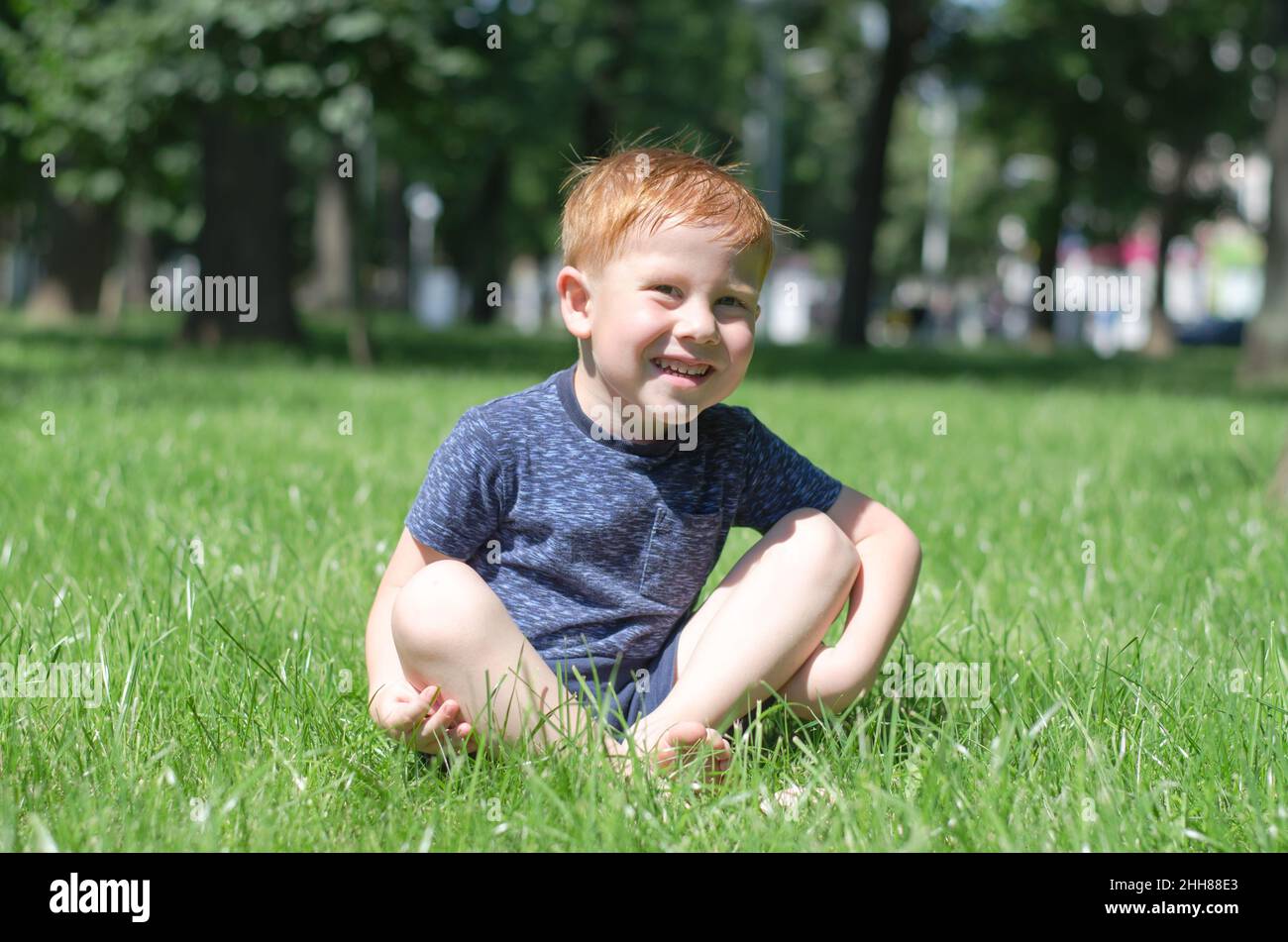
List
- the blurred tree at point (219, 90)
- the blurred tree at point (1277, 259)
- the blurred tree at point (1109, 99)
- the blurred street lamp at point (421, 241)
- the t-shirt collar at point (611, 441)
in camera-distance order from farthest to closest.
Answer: the blurred street lamp at point (421, 241), the blurred tree at point (1109, 99), the blurred tree at point (1277, 259), the blurred tree at point (219, 90), the t-shirt collar at point (611, 441)

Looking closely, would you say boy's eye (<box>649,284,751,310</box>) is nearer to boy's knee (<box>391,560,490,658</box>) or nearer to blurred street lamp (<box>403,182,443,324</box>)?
boy's knee (<box>391,560,490,658</box>)

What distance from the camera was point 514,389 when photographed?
10656 millimetres

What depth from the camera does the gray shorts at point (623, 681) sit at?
258 centimetres

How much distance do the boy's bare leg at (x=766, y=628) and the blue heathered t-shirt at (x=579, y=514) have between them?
15 centimetres

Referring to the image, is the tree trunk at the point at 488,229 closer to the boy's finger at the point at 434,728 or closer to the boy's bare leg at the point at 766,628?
the boy's bare leg at the point at 766,628

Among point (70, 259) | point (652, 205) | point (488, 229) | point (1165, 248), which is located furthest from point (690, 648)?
point (1165, 248)

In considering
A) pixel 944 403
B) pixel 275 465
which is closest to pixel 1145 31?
pixel 944 403

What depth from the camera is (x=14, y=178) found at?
21219 millimetres

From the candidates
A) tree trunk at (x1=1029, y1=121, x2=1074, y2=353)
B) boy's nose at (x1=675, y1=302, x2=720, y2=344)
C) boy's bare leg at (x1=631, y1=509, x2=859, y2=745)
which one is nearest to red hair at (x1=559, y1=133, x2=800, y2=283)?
boy's nose at (x1=675, y1=302, x2=720, y2=344)

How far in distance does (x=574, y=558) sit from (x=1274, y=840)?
1.18 meters

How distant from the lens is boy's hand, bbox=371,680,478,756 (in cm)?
234

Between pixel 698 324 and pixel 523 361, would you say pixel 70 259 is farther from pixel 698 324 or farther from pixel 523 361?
pixel 698 324

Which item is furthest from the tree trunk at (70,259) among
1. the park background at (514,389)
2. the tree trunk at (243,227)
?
the tree trunk at (243,227)
